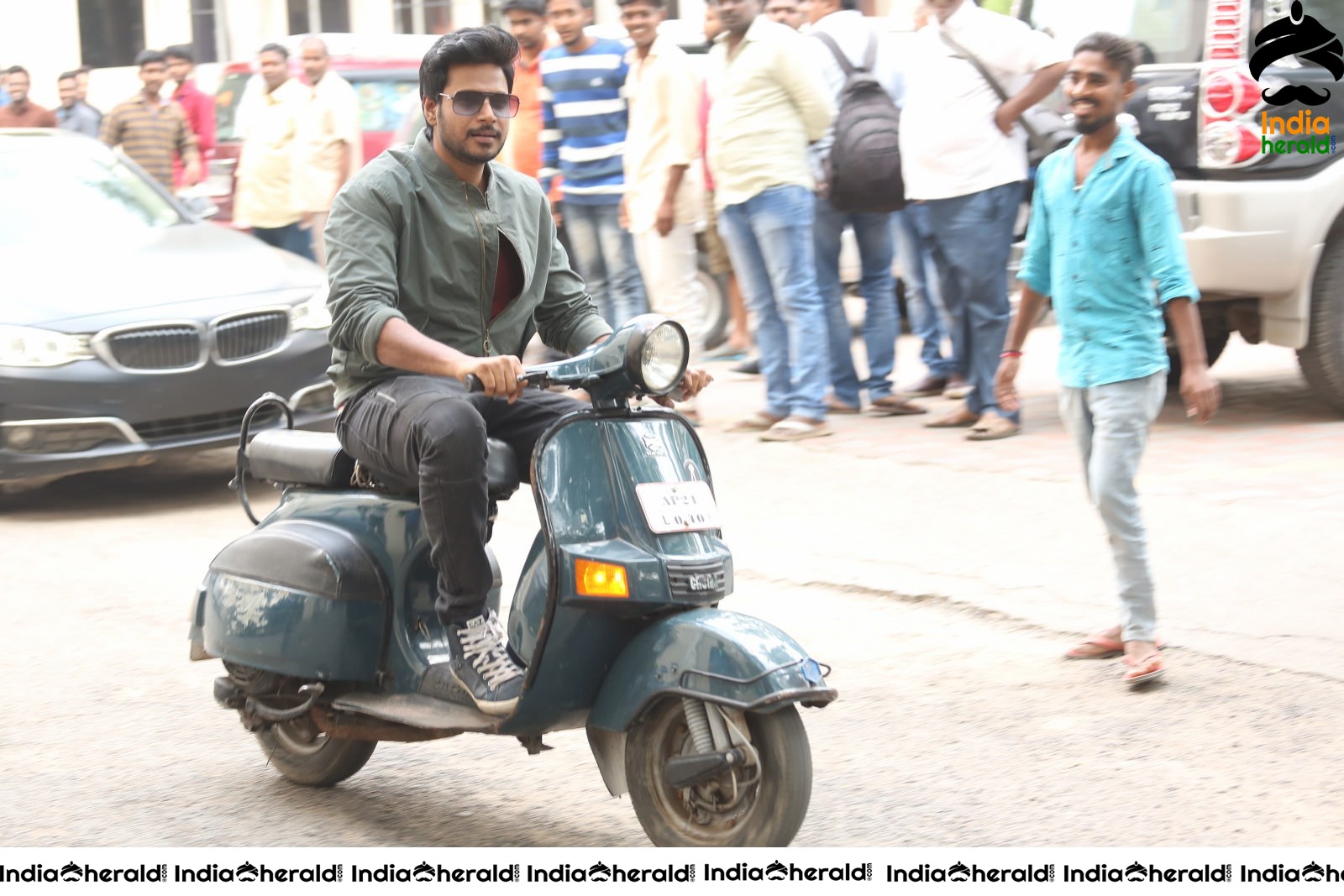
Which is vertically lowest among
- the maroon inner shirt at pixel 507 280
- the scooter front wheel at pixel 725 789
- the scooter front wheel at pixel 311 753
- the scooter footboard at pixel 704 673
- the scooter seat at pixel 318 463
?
the scooter front wheel at pixel 311 753

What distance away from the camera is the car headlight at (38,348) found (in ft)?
26.3

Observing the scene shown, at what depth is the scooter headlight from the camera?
3971mm

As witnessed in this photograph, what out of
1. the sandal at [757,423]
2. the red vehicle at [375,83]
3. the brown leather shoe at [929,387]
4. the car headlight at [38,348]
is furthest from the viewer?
the red vehicle at [375,83]

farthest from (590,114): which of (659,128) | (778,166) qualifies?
(778,166)

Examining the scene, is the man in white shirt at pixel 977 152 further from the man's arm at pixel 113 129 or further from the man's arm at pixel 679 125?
the man's arm at pixel 113 129

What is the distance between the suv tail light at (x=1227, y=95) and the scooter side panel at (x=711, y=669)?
5.25 m

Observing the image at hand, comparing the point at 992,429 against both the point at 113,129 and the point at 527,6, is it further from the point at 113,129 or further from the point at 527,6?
the point at 113,129

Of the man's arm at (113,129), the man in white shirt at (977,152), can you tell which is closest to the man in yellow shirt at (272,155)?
the man's arm at (113,129)

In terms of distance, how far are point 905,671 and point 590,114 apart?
5059mm

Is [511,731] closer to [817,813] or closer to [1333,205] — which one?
[817,813]

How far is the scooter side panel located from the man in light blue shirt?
5.96ft

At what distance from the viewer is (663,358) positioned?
4023 millimetres

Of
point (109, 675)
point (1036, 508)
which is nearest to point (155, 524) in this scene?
point (109, 675)

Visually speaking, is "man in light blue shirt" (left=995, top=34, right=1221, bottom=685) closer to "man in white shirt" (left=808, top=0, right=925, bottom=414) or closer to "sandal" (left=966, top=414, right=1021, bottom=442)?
"sandal" (left=966, top=414, right=1021, bottom=442)
